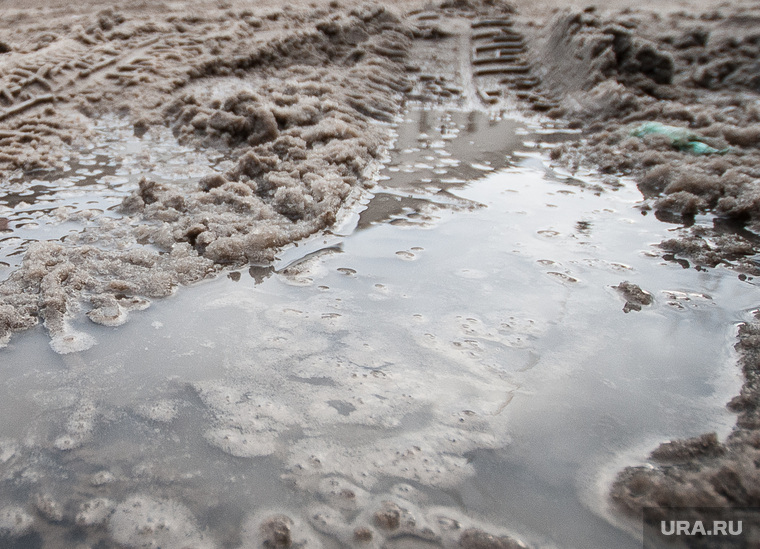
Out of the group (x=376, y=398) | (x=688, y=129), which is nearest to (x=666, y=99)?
(x=688, y=129)

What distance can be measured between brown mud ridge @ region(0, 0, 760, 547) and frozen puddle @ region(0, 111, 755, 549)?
2.6 inches

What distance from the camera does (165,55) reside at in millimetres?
4707

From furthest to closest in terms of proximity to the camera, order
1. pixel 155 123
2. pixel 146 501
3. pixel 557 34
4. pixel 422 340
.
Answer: pixel 557 34 → pixel 155 123 → pixel 422 340 → pixel 146 501

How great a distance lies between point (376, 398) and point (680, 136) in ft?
9.95

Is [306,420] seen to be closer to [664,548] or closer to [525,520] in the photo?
[525,520]

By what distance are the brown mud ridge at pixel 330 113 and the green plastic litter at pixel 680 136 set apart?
0.24 ft

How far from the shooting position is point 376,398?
5.27 ft

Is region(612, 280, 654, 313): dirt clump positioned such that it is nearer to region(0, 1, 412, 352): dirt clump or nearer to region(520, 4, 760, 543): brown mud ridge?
region(520, 4, 760, 543): brown mud ridge

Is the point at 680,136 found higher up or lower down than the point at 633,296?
higher up

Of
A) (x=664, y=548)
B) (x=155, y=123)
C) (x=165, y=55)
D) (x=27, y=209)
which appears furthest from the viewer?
(x=165, y=55)

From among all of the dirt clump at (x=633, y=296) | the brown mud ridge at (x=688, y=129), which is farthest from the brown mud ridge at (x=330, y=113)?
the dirt clump at (x=633, y=296)

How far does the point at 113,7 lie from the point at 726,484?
21.6 feet

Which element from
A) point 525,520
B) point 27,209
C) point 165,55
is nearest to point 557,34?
point 165,55

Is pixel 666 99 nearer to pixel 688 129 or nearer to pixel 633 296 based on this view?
pixel 688 129
